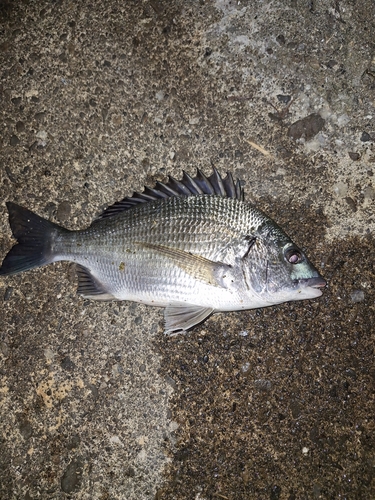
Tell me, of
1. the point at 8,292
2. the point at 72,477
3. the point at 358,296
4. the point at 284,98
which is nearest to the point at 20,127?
the point at 8,292

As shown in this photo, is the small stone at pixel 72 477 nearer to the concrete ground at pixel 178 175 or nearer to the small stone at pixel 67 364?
the concrete ground at pixel 178 175

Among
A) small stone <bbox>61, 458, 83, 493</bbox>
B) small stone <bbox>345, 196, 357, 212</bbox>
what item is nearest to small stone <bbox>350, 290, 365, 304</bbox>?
small stone <bbox>345, 196, 357, 212</bbox>

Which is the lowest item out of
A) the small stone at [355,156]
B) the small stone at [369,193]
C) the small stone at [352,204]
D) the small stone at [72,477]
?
the small stone at [72,477]

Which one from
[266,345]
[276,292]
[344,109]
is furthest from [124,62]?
[266,345]

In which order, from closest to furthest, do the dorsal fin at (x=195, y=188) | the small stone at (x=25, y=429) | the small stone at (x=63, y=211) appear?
1. the dorsal fin at (x=195, y=188)
2. the small stone at (x=25, y=429)
3. the small stone at (x=63, y=211)

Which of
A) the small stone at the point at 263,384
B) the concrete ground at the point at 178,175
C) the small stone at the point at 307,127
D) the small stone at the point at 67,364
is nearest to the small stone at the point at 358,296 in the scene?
the concrete ground at the point at 178,175

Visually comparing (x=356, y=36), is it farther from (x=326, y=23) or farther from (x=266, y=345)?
(x=266, y=345)

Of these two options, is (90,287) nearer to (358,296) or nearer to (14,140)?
(14,140)

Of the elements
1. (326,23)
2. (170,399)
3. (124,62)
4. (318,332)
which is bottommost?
(170,399)
